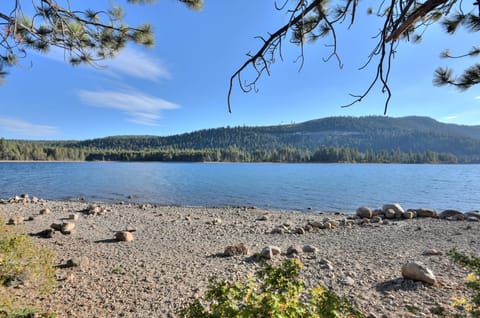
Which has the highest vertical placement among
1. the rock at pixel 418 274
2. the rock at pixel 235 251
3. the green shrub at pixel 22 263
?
the green shrub at pixel 22 263

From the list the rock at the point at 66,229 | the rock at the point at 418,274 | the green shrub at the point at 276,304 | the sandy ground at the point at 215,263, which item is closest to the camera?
the green shrub at the point at 276,304

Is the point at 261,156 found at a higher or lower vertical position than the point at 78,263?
higher

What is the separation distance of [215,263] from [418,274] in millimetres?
4078

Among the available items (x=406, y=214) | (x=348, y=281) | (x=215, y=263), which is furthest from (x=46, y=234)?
A: (x=406, y=214)

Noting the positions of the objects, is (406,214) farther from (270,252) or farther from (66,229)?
(66,229)

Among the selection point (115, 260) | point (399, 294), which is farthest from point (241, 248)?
point (399, 294)

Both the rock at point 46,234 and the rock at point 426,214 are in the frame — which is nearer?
the rock at point 46,234

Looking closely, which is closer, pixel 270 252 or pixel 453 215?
pixel 270 252

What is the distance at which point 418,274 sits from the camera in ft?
14.9

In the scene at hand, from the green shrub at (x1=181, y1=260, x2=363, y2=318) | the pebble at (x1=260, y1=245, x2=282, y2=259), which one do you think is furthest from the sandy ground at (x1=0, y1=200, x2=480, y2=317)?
the green shrub at (x1=181, y1=260, x2=363, y2=318)

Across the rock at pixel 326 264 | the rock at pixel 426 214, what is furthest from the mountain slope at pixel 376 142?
the rock at pixel 326 264

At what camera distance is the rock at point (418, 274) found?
4461 mm

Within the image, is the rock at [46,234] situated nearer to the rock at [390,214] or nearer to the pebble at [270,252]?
the pebble at [270,252]

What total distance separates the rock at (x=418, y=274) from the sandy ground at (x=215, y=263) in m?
0.10
